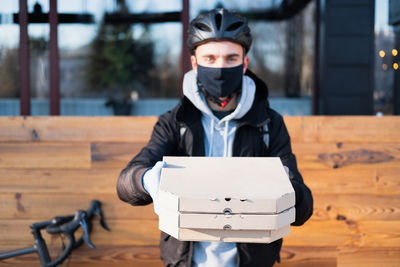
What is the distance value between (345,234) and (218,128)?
1.77 m

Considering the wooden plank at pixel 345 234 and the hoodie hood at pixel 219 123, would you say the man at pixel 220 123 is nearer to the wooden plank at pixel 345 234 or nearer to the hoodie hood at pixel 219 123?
the hoodie hood at pixel 219 123

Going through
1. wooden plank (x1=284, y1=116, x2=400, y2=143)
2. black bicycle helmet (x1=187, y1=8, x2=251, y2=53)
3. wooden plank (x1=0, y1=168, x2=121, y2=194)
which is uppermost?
black bicycle helmet (x1=187, y1=8, x2=251, y2=53)

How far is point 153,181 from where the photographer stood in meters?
1.42

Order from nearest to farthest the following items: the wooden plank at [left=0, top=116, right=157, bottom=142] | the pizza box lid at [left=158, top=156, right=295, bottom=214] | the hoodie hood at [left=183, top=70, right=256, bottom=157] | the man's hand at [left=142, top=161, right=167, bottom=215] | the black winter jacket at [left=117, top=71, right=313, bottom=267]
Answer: the pizza box lid at [left=158, top=156, right=295, bottom=214] → the man's hand at [left=142, top=161, right=167, bottom=215] → the black winter jacket at [left=117, top=71, right=313, bottom=267] → the hoodie hood at [left=183, top=70, right=256, bottom=157] → the wooden plank at [left=0, top=116, right=157, bottom=142]

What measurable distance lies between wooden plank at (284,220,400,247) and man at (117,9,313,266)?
4.09 feet

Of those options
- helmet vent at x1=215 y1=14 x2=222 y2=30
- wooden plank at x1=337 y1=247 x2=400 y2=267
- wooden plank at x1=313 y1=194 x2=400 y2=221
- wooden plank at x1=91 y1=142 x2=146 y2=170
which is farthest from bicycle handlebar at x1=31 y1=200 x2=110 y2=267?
wooden plank at x1=337 y1=247 x2=400 y2=267

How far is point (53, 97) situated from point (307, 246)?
2605mm

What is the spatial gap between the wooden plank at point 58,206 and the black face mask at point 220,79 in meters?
1.47

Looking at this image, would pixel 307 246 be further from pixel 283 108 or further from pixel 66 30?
pixel 66 30

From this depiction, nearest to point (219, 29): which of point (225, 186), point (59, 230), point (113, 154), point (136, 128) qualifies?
point (225, 186)

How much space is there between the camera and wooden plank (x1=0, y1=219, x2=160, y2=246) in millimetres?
2996

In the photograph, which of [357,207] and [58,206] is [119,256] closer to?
[58,206]

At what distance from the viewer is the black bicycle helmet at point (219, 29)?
177 cm

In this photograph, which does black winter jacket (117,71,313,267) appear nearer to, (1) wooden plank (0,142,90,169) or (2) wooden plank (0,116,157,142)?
(2) wooden plank (0,116,157,142)
